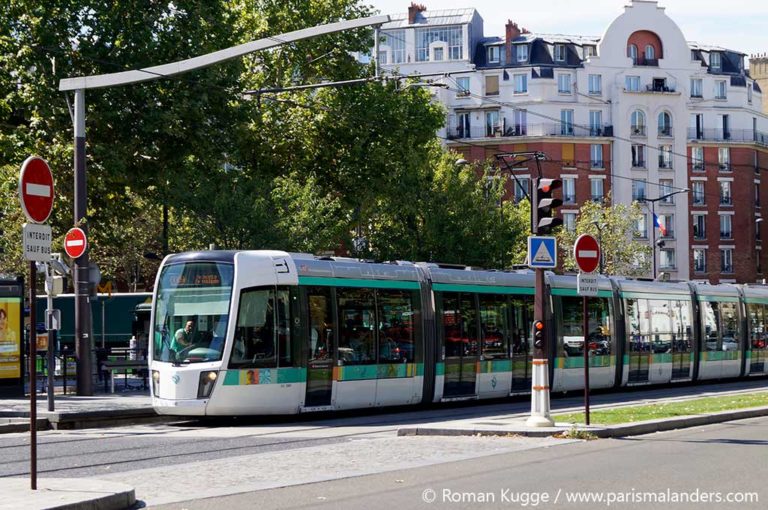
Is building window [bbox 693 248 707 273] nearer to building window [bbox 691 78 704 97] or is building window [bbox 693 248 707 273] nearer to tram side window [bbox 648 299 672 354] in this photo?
building window [bbox 691 78 704 97]

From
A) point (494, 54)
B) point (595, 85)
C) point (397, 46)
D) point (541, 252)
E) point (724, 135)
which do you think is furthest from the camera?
point (724, 135)

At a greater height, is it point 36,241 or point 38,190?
point 38,190

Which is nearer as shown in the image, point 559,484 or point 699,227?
point 559,484

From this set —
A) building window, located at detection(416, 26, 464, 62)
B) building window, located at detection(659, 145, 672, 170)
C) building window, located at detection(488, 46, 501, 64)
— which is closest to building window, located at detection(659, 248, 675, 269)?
building window, located at detection(659, 145, 672, 170)

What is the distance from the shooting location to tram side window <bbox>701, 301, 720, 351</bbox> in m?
35.4

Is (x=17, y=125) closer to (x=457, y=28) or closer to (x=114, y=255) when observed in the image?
(x=114, y=255)

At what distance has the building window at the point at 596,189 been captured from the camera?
88000 mm

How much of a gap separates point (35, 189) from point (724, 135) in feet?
286

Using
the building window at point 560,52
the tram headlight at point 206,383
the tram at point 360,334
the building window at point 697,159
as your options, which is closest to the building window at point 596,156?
the building window at point 560,52

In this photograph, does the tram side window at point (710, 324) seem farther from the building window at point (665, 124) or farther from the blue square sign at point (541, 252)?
the building window at point (665, 124)

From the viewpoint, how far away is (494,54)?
91250mm

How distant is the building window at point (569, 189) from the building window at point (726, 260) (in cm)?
1256

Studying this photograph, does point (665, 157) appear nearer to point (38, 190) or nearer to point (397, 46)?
point (397, 46)

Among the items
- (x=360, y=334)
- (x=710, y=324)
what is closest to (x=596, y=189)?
(x=710, y=324)
